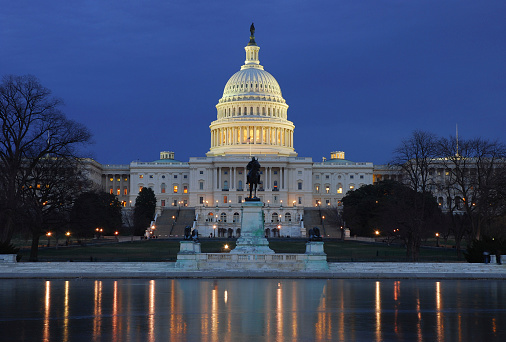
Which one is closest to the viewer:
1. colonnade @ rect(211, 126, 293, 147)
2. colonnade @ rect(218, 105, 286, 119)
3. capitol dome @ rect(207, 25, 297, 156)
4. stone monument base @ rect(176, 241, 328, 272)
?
stone monument base @ rect(176, 241, 328, 272)

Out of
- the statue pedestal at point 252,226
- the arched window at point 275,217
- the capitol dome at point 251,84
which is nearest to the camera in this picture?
the statue pedestal at point 252,226

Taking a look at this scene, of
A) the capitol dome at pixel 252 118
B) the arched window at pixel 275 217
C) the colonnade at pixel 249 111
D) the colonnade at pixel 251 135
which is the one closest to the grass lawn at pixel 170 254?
the arched window at pixel 275 217

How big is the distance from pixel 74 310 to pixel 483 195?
129 ft

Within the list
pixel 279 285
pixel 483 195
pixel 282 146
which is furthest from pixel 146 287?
pixel 282 146

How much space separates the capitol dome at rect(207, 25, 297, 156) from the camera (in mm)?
160250

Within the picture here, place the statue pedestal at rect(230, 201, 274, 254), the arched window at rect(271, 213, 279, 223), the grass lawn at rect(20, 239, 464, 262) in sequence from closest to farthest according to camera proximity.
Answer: the statue pedestal at rect(230, 201, 274, 254)
the grass lawn at rect(20, 239, 464, 262)
the arched window at rect(271, 213, 279, 223)

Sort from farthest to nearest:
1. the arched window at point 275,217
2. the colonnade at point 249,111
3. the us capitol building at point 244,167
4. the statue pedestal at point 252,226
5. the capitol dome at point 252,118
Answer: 1. the colonnade at point 249,111
2. the capitol dome at point 252,118
3. the us capitol building at point 244,167
4. the arched window at point 275,217
5. the statue pedestal at point 252,226

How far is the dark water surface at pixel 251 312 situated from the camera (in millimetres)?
18219

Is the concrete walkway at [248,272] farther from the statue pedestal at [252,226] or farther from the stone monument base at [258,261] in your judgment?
the statue pedestal at [252,226]

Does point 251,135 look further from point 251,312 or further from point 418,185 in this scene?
point 251,312

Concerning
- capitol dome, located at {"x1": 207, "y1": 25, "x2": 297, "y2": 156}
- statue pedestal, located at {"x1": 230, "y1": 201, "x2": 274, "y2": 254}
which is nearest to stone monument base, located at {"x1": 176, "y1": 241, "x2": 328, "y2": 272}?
statue pedestal, located at {"x1": 230, "y1": 201, "x2": 274, "y2": 254}

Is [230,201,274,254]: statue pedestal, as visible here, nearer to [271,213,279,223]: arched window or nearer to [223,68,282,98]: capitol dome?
[271,213,279,223]: arched window

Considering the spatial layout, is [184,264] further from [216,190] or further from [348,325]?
[216,190]

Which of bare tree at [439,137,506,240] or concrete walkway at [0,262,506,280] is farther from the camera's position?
bare tree at [439,137,506,240]
